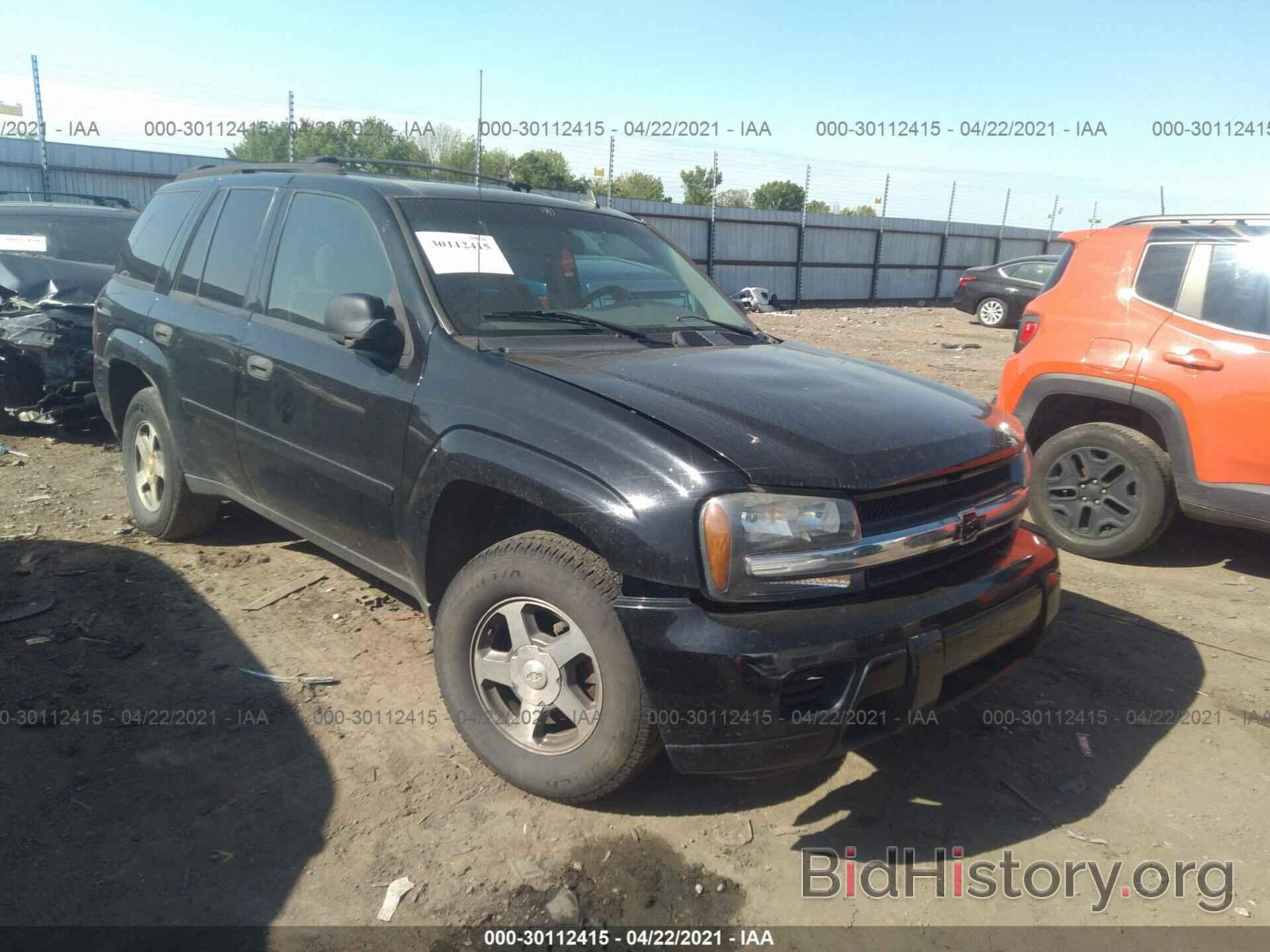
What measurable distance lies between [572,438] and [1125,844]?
6.75 ft

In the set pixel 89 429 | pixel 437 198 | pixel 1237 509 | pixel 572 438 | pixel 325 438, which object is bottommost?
pixel 89 429

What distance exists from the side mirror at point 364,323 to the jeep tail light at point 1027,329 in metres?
3.74

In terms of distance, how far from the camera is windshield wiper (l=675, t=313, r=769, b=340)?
388 centimetres

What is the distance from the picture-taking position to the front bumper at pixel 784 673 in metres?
2.38

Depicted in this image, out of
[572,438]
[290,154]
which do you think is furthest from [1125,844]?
[290,154]

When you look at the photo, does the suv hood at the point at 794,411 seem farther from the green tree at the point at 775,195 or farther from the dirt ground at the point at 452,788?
the green tree at the point at 775,195

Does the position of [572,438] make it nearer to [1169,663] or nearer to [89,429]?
[1169,663]

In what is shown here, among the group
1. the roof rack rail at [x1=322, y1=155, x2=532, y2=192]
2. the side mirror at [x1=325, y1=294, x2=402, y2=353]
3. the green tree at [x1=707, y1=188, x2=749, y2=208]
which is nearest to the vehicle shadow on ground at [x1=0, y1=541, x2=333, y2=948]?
the side mirror at [x1=325, y1=294, x2=402, y2=353]

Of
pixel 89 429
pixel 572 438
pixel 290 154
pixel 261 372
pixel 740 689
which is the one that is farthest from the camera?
pixel 290 154

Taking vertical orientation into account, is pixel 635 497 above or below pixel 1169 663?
above

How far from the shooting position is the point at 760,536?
7.97ft

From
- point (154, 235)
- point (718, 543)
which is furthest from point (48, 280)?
point (718, 543)

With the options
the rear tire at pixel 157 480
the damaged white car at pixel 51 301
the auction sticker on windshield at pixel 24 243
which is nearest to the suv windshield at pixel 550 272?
the rear tire at pixel 157 480

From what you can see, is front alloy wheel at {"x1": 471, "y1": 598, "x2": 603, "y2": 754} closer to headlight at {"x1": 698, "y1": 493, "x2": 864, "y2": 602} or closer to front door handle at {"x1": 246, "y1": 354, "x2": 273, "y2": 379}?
headlight at {"x1": 698, "y1": 493, "x2": 864, "y2": 602}
